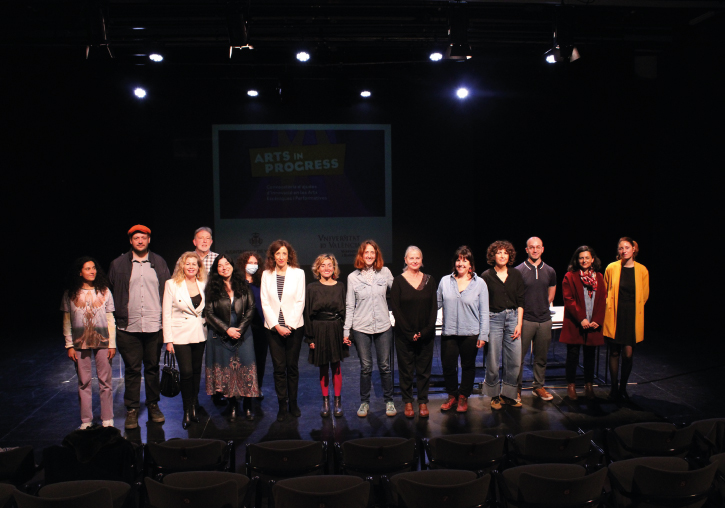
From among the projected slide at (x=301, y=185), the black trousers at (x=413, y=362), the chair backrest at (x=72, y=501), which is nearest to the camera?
the chair backrest at (x=72, y=501)

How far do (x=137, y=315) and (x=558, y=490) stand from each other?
10.4 feet

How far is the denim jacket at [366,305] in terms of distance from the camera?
4.12 m

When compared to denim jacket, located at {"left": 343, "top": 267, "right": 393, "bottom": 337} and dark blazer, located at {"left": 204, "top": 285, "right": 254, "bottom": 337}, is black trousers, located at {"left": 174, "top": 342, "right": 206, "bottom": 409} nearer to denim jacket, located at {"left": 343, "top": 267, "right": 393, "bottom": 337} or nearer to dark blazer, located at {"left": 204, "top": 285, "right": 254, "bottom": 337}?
dark blazer, located at {"left": 204, "top": 285, "right": 254, "bottom": 337}

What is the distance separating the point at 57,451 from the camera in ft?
8.32

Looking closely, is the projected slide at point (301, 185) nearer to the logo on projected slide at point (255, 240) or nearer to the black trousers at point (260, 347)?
the logo on projected slide at point (255, 240)

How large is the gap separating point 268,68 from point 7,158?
13.9 feet

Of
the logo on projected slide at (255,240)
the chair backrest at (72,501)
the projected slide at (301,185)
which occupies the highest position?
the projected slide at (301,185)

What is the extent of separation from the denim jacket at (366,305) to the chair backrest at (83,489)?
7.17 feet

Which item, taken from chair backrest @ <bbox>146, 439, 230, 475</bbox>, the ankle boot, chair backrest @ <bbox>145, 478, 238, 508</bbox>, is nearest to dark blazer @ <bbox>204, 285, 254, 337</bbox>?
the ankle boot

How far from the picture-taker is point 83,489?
2.18 metres

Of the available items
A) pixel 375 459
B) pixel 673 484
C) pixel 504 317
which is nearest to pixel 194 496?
pixel 375 459

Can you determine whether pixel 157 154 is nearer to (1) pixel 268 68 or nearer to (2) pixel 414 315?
(1) pixel 268 68

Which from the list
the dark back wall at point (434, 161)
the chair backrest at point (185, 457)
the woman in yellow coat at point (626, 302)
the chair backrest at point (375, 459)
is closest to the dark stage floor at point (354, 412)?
the woman in yellow coat at point (626, 302)

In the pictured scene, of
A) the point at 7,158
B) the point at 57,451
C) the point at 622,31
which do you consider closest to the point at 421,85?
the point at 622,31
